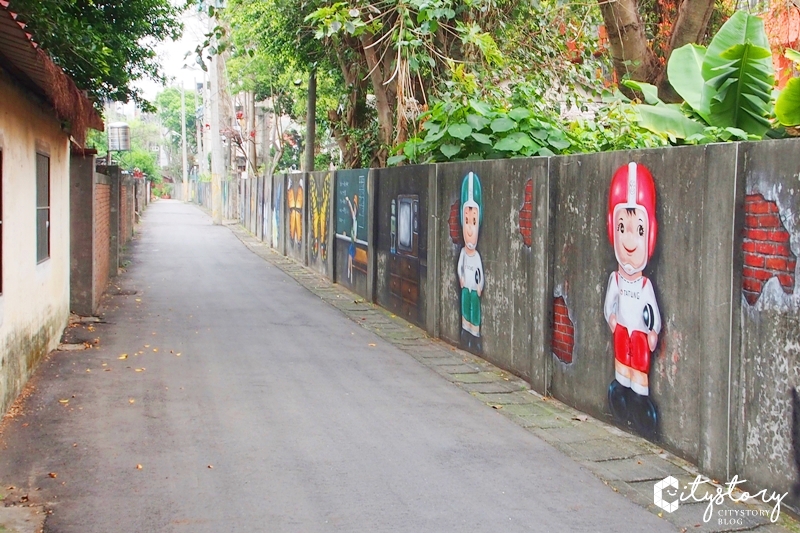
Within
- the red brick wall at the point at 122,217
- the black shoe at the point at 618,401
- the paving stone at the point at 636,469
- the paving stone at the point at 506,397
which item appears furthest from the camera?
the red brick wall at the point at 122,217

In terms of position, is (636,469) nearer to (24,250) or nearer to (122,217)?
(24,250)

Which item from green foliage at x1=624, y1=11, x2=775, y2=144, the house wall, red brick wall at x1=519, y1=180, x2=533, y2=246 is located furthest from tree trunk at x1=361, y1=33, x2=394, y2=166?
green foliage at x1=624, y1=11, x2=775, y2=144

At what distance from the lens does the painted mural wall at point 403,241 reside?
12031 millimetres

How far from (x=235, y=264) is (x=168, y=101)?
7600 cm

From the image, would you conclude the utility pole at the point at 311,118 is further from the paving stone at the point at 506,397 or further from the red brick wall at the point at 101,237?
the paving stone at the point at 506,397

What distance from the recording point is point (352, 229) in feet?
52.9

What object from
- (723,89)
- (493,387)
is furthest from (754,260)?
(493,387)

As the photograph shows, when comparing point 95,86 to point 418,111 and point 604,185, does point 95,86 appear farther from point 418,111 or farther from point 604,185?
point 604,185

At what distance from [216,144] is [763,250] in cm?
3157

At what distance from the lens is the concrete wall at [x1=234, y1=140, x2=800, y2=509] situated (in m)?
5.20

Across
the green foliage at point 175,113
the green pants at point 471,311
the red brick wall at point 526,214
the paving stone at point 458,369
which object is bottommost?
the paving stone at point 458,369

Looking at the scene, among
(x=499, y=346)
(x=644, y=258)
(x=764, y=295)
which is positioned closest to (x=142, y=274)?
(x=499, y=346)

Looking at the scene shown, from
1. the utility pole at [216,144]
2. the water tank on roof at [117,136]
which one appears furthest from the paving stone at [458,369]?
the utility pole at [216,144]

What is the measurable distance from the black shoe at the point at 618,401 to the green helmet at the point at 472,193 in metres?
3.29
